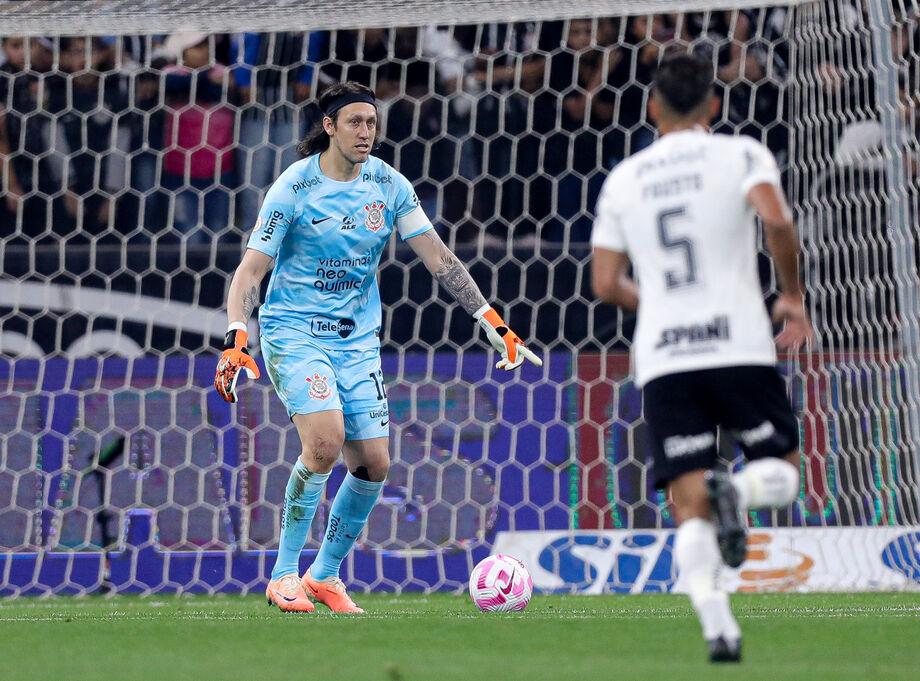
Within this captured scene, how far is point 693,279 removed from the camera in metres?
3.63

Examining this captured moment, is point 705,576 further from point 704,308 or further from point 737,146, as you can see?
point 737,146

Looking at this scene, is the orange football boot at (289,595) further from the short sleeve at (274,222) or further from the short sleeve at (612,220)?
the short sleeve at (612,220)

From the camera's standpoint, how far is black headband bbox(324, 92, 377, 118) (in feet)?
18.3

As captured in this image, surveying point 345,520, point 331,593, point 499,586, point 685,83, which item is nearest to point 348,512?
point 345,520

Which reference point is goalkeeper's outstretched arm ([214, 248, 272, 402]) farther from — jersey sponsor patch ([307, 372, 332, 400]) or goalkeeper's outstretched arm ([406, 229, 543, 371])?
goalkeeper's outstretched arm ([406, 229, 543, 371])

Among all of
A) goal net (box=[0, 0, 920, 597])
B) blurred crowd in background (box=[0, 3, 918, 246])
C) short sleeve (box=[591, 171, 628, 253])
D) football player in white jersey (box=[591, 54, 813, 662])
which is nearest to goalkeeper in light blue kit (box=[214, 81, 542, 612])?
goal net (box=[0, 0, 920, 597])

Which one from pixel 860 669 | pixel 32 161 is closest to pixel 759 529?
pixel 860 669

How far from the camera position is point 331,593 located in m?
5.70

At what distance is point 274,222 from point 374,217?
40cm

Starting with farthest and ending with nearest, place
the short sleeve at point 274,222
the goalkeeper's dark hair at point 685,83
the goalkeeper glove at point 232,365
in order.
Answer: the short sleeve at point 274,222 < the goalkeeper glove at point 232,365 < the goalkeeper's dark hair at point 685,83

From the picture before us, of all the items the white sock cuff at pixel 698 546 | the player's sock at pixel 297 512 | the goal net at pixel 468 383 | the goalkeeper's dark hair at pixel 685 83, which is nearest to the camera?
the white sock cuff at pixel 698 546

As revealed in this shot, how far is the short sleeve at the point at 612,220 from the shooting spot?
3723 mm

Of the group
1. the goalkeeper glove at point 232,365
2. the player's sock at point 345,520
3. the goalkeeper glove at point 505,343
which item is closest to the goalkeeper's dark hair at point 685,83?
the goalkeeper glove at point 505,343

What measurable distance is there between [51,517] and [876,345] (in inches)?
162
